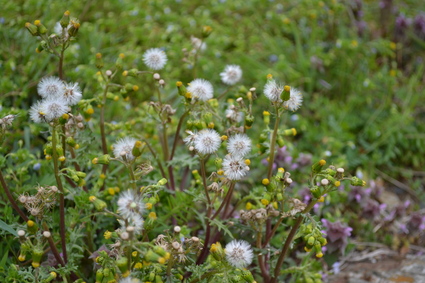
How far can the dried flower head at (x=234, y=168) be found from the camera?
1.79 m

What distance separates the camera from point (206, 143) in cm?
183

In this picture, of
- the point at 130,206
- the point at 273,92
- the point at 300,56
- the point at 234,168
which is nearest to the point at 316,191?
the point at 234,168

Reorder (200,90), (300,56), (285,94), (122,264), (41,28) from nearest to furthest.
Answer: (122,264) → (285,94) → (41,28) → (200,90) → (300,56)

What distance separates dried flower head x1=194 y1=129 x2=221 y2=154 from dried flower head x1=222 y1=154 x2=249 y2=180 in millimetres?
77

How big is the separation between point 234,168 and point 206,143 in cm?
16

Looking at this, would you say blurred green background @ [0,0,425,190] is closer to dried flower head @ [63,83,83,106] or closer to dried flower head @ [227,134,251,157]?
dried flower head @ [63,83,83,106]

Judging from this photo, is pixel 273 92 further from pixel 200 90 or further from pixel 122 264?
pixel 122 264

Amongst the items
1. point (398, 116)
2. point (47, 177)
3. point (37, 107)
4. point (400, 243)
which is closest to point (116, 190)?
point (47, 177)

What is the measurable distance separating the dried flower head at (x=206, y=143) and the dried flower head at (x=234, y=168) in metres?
0.08

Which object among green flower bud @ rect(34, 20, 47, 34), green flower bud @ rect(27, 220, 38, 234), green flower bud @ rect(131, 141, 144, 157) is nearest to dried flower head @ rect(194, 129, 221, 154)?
green flower bud @ rect(131, 141, 144, 157)

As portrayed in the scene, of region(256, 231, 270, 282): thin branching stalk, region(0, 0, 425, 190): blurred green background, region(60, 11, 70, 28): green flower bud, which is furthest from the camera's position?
region(0, 0, 425, 190): blurred green background

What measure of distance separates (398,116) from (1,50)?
298cm

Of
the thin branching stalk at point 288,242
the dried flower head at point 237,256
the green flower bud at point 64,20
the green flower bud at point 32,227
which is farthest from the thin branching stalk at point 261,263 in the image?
the green flower bud at point 64,20

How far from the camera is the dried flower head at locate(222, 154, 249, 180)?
70.5 inches
